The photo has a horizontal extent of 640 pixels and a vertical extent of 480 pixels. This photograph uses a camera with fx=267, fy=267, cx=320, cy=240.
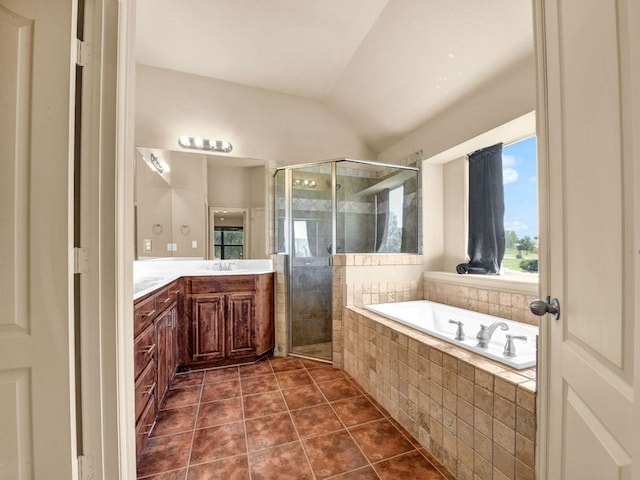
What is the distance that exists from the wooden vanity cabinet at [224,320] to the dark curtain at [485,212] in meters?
1.96

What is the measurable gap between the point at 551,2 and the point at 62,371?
6.14 feet

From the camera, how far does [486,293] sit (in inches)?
85.1

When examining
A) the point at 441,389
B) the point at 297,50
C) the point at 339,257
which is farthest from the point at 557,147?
the point at 297,50

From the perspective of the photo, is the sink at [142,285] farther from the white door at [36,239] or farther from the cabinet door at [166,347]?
the white door at [36,239]

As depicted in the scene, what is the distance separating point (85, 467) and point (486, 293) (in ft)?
8.23

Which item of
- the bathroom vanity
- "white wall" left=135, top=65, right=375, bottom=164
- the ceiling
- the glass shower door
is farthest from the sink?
the ceiling

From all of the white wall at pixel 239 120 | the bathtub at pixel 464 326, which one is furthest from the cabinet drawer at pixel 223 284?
the white wall at pixel 239 120

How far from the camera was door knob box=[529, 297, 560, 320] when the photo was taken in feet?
2.50

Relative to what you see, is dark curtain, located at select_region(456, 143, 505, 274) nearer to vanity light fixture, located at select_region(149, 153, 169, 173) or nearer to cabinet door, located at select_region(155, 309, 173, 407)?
cabinet door, located at select_region(155, 309, 173, 407)

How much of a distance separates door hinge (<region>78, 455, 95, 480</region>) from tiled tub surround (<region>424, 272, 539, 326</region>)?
7.85 feet

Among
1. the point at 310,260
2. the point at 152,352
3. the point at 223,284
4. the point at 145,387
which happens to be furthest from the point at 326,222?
the point at 145,387

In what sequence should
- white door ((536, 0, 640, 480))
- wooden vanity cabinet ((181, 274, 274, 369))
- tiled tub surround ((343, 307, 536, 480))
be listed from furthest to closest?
wooden vanity cabinet ((181, 274, 274, 369))
tiled tub surround ((343, 307, 536, 480))
white door ((536, 0, 640, 480))

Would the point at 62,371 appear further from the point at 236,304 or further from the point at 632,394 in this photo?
the point at 236,304

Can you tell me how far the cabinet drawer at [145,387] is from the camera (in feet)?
4.34
